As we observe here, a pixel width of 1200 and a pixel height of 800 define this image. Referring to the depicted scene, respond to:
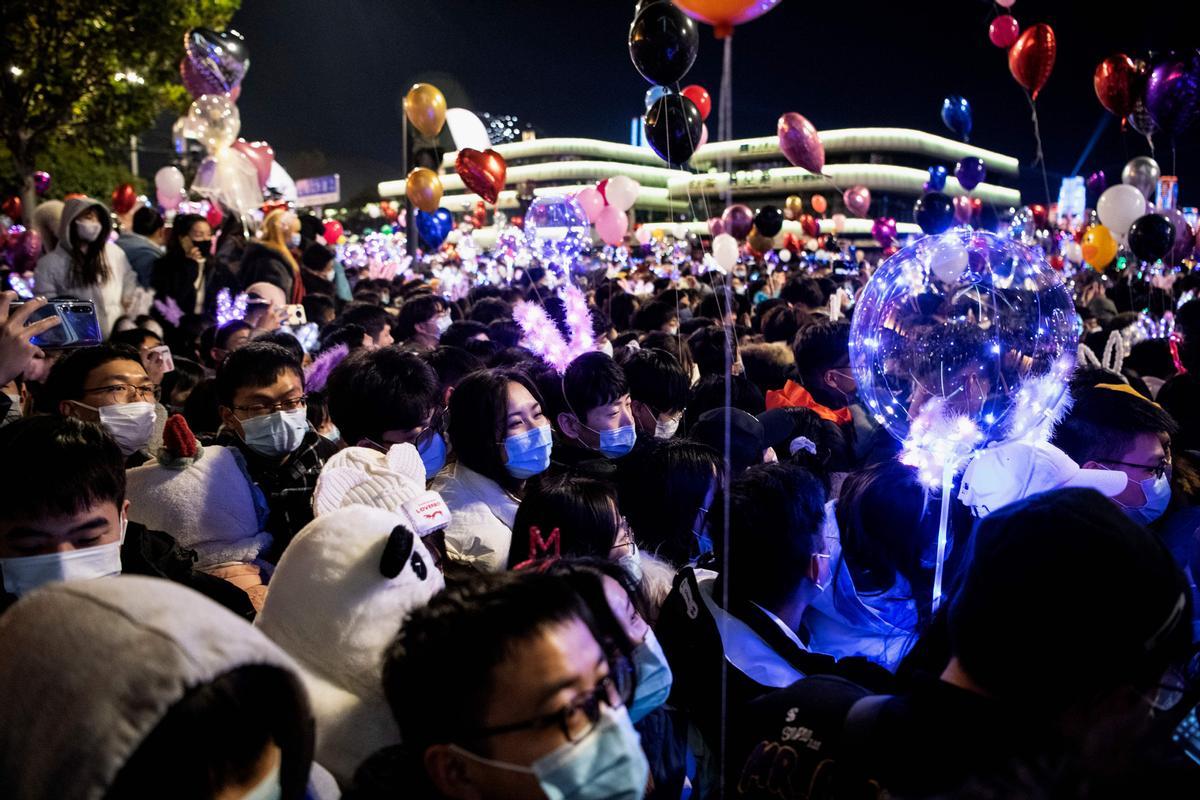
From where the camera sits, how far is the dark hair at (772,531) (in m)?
2.27

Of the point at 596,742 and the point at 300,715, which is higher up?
the point at 300,715

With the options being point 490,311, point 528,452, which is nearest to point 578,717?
point 528,452

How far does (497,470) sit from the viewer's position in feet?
10.0

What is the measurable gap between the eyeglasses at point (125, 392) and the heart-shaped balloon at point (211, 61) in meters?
7.03

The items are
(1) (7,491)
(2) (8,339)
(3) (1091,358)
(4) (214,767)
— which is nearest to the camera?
(4) (214,767)

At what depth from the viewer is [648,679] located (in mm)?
1805

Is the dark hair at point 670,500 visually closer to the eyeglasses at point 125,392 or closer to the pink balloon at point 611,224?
the eyeglasses at point 125,392

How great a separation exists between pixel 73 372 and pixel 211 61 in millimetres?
7025

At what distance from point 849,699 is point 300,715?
937 millimetres

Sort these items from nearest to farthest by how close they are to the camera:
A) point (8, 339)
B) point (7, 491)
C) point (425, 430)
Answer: point (7, 491) → point (8, 339) → point (425, 430)

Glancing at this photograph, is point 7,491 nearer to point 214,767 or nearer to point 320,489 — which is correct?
point 320,489

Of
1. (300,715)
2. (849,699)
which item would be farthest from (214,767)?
(849,699)

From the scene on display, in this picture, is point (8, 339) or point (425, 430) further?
point (425, 430)

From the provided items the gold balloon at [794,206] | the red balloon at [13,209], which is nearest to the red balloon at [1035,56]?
the gold balloon at [794,206]
